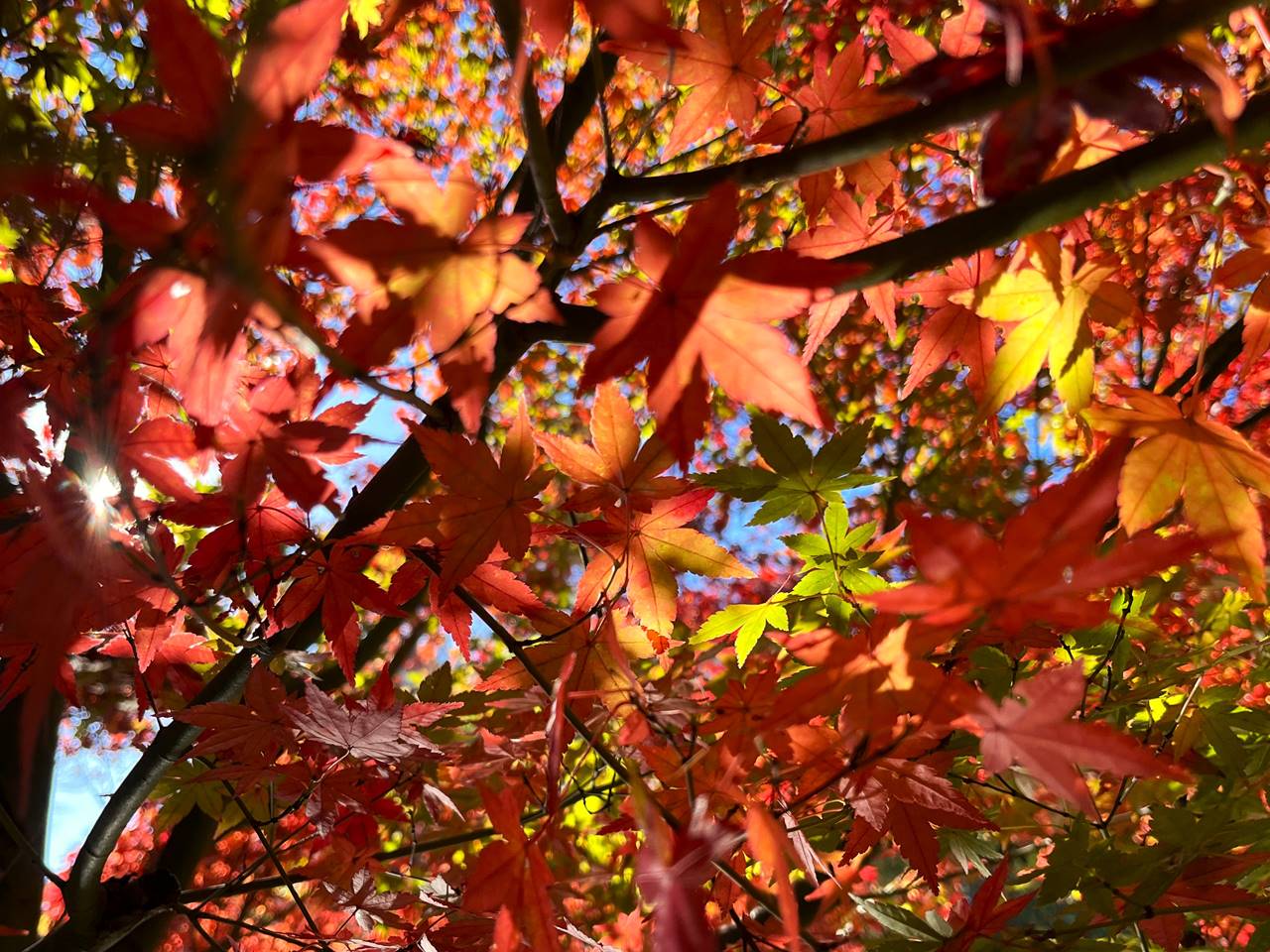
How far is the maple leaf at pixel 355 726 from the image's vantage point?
1.20 meters

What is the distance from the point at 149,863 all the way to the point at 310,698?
145 cm

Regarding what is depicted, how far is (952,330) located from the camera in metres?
1.26

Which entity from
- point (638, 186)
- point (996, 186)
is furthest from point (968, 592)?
point (638, 186)

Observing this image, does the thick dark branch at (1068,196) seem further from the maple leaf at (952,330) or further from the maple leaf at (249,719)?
the maple leaf at (249,719)

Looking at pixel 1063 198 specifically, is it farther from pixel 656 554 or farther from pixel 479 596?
pixel 479 596

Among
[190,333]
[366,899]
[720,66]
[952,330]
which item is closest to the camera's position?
[190,333]

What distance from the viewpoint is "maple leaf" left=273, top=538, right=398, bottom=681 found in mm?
1238

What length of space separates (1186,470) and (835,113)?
0.68 metres

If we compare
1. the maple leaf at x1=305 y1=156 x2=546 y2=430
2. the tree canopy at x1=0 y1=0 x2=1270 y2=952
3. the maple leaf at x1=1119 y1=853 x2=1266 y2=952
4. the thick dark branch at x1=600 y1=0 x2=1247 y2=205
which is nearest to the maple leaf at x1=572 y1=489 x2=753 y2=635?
the tree canopy at x1=0 y1=0 x2=1270 y2=952

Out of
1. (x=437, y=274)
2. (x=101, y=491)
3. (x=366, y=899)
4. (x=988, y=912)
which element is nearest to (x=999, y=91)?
(x=437, y=274)

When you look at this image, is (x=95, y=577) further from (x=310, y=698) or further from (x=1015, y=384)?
(x=1015, y=384)

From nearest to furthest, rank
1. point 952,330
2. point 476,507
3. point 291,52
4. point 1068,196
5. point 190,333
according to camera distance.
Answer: point 291,52 < point 1068,196 < point 190,333 < point 476,507 < point 952,330

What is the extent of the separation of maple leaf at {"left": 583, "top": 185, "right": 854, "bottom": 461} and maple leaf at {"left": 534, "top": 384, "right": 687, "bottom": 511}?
0.98 ft

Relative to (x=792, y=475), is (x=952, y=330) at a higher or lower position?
higher
